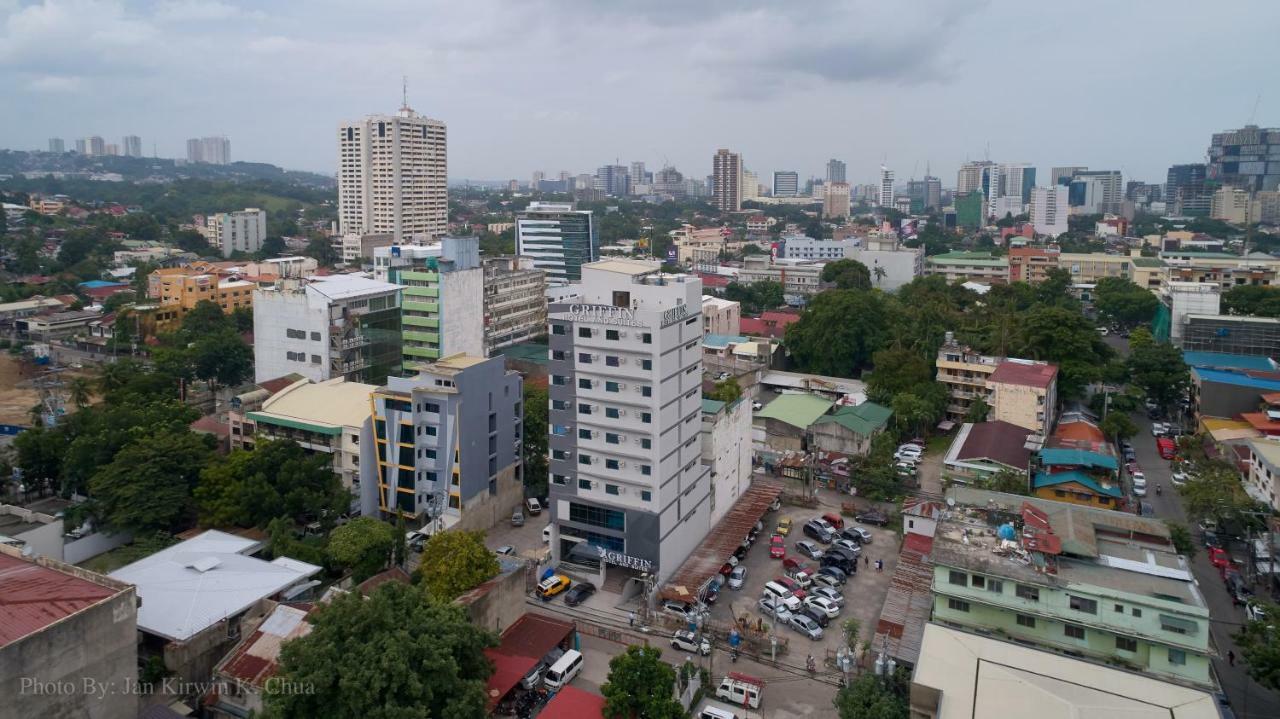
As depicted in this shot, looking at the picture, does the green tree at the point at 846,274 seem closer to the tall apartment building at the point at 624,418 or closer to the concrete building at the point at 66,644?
the tall apartment building at the point at 624,418

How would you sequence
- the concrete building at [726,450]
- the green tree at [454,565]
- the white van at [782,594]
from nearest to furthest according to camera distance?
1. the green tree at [454,565]
2. the white van at [782,594]
3. the concrete building at [726,450]

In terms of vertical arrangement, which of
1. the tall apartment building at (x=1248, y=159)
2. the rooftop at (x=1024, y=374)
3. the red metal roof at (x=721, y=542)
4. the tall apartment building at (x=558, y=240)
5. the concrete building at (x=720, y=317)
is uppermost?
the tall apartment building at (x=1248, y=159)

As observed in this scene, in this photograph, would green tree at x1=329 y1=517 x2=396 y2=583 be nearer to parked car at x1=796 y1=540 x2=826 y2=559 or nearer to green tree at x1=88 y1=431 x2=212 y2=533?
green tree at x1=88 y1=431 x2=212 y2=533

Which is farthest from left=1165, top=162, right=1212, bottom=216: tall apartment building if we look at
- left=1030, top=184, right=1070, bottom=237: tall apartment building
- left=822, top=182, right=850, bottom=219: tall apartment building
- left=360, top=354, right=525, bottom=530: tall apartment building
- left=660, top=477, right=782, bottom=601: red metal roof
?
left=360, top=354, right=525, bottom=530: tall apartment building

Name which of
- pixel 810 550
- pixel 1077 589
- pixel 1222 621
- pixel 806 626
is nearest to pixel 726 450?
pixel 810 550

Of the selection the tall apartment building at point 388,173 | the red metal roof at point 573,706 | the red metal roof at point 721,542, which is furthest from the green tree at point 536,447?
the tall apartment building at point 388,173

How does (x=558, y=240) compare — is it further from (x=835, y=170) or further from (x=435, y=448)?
(x=835, y=170)
